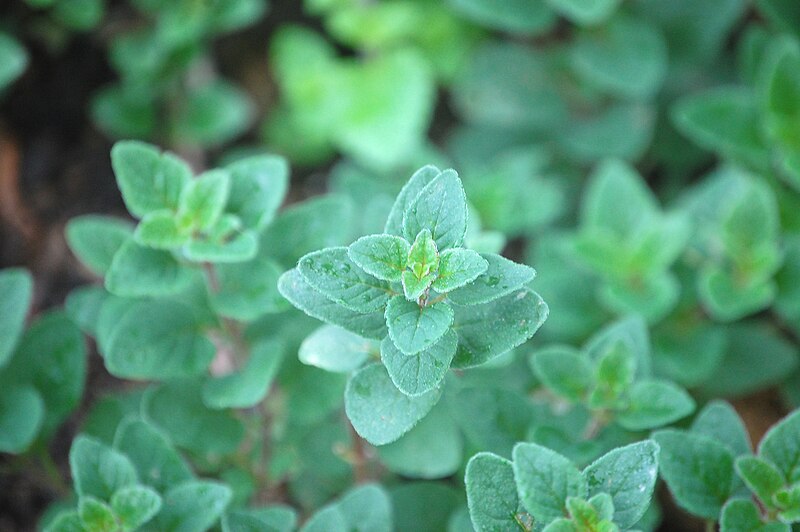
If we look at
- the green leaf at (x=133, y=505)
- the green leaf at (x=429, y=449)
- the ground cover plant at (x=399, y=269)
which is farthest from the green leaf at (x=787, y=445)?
Answer: the green leaf at (x=133, y=505)

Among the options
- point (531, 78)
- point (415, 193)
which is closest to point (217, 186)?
point (415, 193)

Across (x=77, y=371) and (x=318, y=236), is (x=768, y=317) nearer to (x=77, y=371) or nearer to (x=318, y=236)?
(x=318, y=236)

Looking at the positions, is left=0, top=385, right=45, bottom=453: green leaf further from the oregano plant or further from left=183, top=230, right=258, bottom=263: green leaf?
the oregano plant

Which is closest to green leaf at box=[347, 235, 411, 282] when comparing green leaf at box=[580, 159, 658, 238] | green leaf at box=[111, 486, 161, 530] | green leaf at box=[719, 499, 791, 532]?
green leaf at box=[111, 486, 161, 530]

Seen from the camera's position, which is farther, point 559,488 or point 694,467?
point 694,467

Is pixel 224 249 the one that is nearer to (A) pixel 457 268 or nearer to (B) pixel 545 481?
(A) pixel 457 268

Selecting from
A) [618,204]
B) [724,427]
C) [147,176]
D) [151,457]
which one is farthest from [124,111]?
[724,427]

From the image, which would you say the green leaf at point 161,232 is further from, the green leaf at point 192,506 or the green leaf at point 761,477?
A: the green leaf at point 761,477
